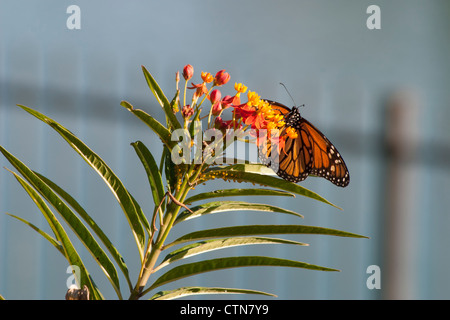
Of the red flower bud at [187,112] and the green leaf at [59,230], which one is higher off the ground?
the red flower bud at [187,112]

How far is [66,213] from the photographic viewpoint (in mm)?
472

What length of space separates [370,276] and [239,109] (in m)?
2.01

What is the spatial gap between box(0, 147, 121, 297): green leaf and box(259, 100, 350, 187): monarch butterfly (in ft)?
0.89

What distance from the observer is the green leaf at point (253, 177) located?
0.50 m

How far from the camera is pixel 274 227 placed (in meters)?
0.50

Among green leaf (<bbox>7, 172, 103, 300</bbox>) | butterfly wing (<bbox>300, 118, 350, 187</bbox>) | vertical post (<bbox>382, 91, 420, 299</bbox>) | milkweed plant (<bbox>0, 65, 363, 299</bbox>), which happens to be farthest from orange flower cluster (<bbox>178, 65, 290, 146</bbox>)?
vertical post (<bbox>382, 91, 420, 299</bbox>)

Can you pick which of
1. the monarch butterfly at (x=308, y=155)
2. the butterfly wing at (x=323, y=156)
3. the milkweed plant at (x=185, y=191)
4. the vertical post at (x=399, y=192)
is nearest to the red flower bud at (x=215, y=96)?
the milkweed plant at (x=185, y=191)

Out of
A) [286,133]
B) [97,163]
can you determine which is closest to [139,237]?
[97,163]

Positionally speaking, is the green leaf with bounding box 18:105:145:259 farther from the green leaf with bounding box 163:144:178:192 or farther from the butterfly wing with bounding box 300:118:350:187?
the butterfly wing with bounding box 300:118:350:187

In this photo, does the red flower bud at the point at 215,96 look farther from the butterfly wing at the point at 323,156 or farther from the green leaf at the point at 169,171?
the butterfly wing at the point at 323,156

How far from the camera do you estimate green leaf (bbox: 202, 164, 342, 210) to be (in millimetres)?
500

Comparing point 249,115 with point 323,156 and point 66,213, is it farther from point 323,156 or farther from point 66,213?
point 323,156

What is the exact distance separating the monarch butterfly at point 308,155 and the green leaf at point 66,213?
0.89 ft
